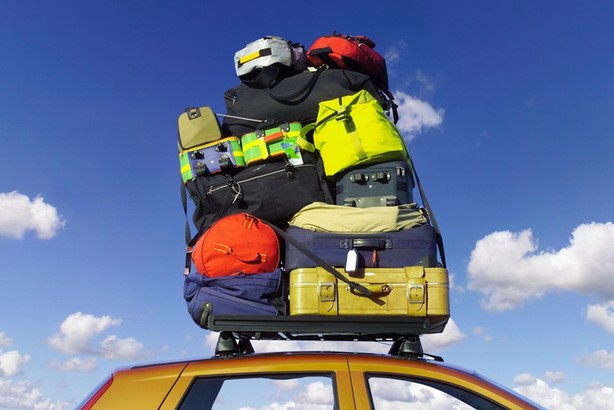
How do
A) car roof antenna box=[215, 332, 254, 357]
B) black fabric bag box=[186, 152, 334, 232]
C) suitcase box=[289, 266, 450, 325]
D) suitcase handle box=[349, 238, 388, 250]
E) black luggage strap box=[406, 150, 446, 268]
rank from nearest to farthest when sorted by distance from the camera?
car roof antenna box=[215, 332, 254, 357] → suitcase box=[289, 266, 450, 325] → suitcase handle box=[349, 238, 388, 250] → black luggage strap box=[406, 150, 446, 268] → black fabric bag box=[186, 152, 334, 232]

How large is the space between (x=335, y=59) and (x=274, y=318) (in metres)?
2.31

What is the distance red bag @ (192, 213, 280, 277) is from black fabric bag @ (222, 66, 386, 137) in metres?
0.97

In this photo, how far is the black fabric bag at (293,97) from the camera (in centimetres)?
474

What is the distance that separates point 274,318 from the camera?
3.45m

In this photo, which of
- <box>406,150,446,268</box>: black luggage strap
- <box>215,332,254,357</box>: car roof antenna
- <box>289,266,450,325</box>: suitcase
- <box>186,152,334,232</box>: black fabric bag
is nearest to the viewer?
<box>215,332,254,357</box>: car roof antenna

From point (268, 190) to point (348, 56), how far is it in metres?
1.25

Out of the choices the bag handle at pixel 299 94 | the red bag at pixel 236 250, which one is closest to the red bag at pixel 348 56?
the bag handle at pixel 299 94

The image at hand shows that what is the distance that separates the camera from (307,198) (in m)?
4.44

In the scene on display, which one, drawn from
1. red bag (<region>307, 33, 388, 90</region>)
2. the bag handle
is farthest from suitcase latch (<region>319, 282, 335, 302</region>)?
red bag (<region>307, 33, 388, 90</region>)

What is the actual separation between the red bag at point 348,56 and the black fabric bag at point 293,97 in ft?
0.39

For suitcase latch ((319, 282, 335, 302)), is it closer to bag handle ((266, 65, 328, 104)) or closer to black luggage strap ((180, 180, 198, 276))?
black luggage strap ((180, 180, 198, 276))

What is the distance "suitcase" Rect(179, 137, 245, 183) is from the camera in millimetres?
4547

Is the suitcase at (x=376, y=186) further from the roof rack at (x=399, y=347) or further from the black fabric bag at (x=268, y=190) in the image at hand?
the roof rack at (x=399, y=347)

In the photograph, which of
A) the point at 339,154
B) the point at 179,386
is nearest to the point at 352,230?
the point at 339,154
